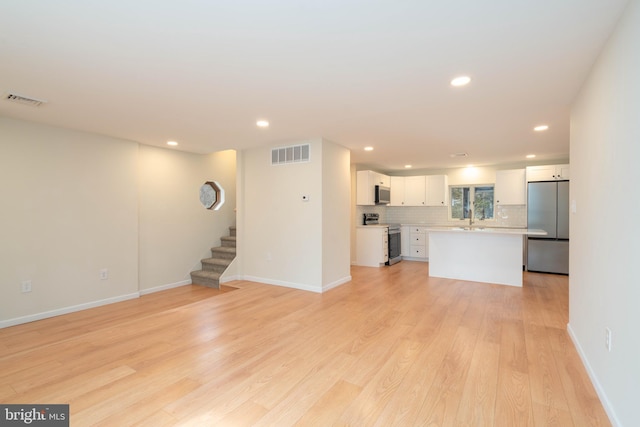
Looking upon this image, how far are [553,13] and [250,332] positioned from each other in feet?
11.3

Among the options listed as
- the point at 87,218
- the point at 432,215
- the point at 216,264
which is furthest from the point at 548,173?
the point at 87,218

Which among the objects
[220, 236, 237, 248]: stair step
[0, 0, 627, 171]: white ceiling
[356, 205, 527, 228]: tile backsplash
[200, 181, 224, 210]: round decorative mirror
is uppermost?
[0, 0, 627, 171]: white ceiling

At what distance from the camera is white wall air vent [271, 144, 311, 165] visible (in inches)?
186

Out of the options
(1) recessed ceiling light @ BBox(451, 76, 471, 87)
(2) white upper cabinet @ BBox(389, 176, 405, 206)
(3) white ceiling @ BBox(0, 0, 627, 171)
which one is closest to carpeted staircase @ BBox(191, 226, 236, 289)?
(3) white ceiling @ BBox(0, 0, 627, 171)

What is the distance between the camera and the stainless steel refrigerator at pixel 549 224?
5754mm

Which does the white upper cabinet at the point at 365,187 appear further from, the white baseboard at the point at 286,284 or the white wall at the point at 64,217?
the white wall at the point at 64,217

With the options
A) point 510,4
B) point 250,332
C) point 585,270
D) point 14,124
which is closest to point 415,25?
point 510,4

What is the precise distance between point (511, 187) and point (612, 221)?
536 cm

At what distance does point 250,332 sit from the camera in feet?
10.2

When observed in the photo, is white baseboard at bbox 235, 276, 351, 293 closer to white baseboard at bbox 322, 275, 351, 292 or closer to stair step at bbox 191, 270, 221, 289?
white baseboard at bbox 322, 275, 351, 292

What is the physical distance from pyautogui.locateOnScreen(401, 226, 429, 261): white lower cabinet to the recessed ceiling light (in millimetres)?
5324

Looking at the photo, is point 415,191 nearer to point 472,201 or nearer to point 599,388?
point 472,201

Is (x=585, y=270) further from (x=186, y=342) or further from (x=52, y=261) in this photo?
(x=52, y=261)

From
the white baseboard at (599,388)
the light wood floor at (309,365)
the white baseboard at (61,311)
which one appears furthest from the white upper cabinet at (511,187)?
the white baseboard at (61,311)
